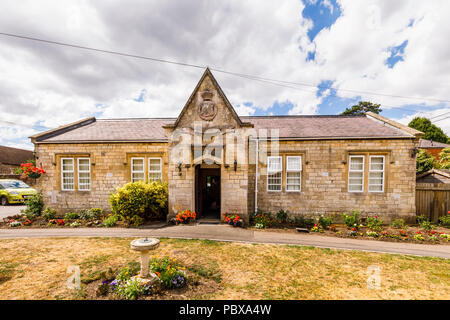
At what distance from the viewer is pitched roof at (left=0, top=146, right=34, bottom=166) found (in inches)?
1186

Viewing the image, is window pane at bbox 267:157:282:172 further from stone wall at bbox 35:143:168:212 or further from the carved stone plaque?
stone wall at bbox 35:143:168:212

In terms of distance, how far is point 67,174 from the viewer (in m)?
12.8

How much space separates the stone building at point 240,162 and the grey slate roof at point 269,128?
0.09 metres

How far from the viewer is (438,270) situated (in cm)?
594

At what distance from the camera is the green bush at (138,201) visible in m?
10.1

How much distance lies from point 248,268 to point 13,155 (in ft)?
156

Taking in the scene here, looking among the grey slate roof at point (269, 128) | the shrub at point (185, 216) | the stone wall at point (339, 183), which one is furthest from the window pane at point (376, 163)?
the shrub at point (185, 216)

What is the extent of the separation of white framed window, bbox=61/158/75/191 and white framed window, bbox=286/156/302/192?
15.0 metres

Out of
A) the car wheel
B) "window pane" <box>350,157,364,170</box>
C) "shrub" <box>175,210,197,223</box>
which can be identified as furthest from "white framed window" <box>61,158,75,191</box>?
"window pane" <box>350,157,364,170</box>

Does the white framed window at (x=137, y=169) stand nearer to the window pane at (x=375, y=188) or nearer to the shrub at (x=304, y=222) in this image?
the shrub at (x=304, y=222)

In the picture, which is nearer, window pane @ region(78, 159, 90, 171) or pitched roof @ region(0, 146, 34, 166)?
window pane @ region(78, 159, 90, 171)

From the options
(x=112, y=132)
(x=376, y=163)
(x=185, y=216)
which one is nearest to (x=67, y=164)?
(x=112, y=132)

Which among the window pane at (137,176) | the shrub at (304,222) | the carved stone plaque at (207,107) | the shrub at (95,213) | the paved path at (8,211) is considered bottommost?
the paved path at (8,211)
